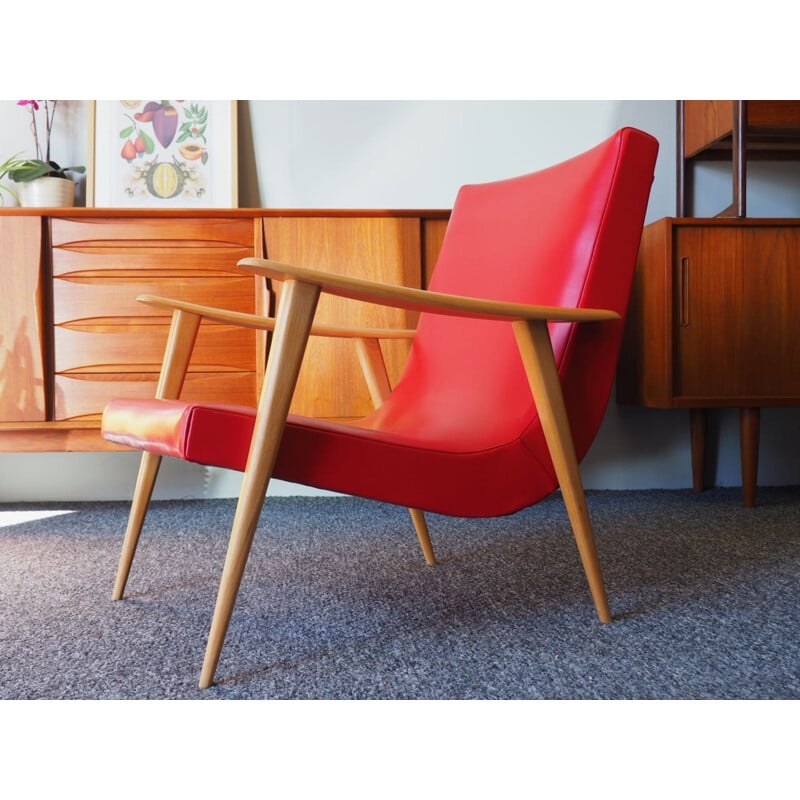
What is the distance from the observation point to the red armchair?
3.57 ft

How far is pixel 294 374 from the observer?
108 cm

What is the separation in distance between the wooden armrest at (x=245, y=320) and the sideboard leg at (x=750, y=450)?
124 centimetres

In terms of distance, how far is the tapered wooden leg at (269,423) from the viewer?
106cm

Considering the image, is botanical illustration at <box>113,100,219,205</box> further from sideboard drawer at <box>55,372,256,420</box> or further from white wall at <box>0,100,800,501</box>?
sideboard drawer at <box>55,372,256,420</box>

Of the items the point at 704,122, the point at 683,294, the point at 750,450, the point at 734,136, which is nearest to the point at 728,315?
the point at 683,294

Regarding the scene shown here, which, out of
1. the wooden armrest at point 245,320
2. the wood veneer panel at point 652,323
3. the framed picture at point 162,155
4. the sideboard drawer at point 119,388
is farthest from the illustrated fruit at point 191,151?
the wood veneer panel at point 652,323

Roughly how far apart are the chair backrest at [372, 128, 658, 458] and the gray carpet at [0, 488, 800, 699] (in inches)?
12.7

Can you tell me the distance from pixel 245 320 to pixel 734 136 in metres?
1.70

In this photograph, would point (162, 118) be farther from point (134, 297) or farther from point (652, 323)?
point (652, 323)

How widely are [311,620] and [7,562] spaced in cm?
89

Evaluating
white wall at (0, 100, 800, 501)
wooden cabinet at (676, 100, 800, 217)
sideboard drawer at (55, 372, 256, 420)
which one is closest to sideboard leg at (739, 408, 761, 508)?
white wall at (0, 100, 800, 501)
